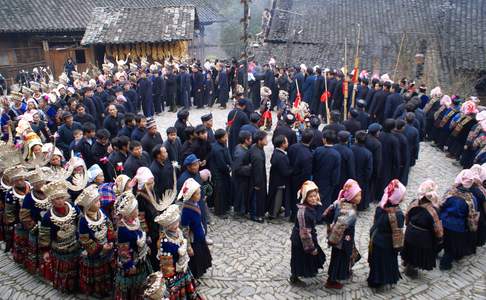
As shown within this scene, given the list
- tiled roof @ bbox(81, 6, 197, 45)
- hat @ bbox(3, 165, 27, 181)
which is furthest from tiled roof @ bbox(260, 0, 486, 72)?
hat @ bbox(3, 165, 27, 181)

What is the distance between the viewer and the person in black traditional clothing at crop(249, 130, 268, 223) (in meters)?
7.52

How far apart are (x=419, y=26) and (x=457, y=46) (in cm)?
350

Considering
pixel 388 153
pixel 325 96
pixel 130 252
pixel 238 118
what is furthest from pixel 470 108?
pixel 130 252

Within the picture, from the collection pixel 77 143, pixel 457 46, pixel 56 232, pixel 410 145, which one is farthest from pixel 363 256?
pixel 457 46

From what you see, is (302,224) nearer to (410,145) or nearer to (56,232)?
(56,232)

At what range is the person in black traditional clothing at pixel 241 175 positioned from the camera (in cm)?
762

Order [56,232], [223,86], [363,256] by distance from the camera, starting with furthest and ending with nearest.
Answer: [223,86] → [363,256] → [56,232]

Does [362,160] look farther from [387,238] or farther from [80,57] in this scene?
[80,57]

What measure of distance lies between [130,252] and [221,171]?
3.29 m

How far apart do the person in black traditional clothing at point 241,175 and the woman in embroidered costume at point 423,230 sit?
2960 millimetres

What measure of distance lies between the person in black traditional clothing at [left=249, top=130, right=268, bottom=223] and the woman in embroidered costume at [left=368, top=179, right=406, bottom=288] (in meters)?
2.46

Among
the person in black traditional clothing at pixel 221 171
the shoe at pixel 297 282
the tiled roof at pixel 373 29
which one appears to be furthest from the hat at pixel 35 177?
the tiled roof at pixel 373 29

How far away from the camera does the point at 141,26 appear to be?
67.7 ft

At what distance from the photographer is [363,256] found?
6.92m
